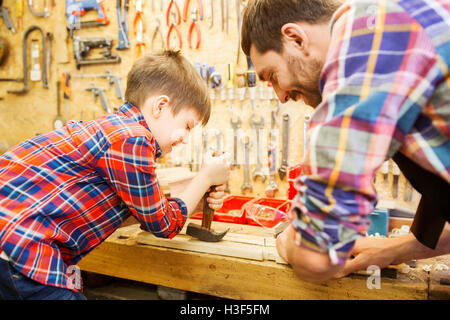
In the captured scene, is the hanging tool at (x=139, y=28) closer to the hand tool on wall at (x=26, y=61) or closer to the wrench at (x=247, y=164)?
the hand tool on wall at (x=26, y=61)

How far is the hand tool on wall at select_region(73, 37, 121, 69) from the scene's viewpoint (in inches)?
103

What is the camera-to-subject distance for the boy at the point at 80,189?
36.9 inches

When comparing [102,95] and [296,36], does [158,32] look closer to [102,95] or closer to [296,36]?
[102,95]

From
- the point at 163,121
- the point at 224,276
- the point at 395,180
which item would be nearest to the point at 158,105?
the point at 163,121

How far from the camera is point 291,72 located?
2.76 ft

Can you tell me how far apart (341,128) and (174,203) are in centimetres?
79

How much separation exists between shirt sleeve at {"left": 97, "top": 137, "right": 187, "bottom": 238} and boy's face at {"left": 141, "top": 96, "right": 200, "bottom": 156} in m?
0.17

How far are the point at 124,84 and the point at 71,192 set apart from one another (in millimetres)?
1792

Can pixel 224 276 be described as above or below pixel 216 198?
below

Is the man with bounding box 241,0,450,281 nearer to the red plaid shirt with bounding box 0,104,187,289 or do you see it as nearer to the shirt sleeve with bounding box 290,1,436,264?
the shirt sleeve with bounding box 290,1,436,264

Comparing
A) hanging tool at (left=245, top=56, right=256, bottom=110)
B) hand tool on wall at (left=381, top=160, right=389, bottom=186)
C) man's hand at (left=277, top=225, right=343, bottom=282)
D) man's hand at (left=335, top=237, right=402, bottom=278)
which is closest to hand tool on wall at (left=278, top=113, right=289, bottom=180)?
hanging tool at (left=245, top=56, right=256, bottom=110)

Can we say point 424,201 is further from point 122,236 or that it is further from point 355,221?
point 122,236

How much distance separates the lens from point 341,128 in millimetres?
572

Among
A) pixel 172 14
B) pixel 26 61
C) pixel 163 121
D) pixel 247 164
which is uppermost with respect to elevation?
pixel 172 14
